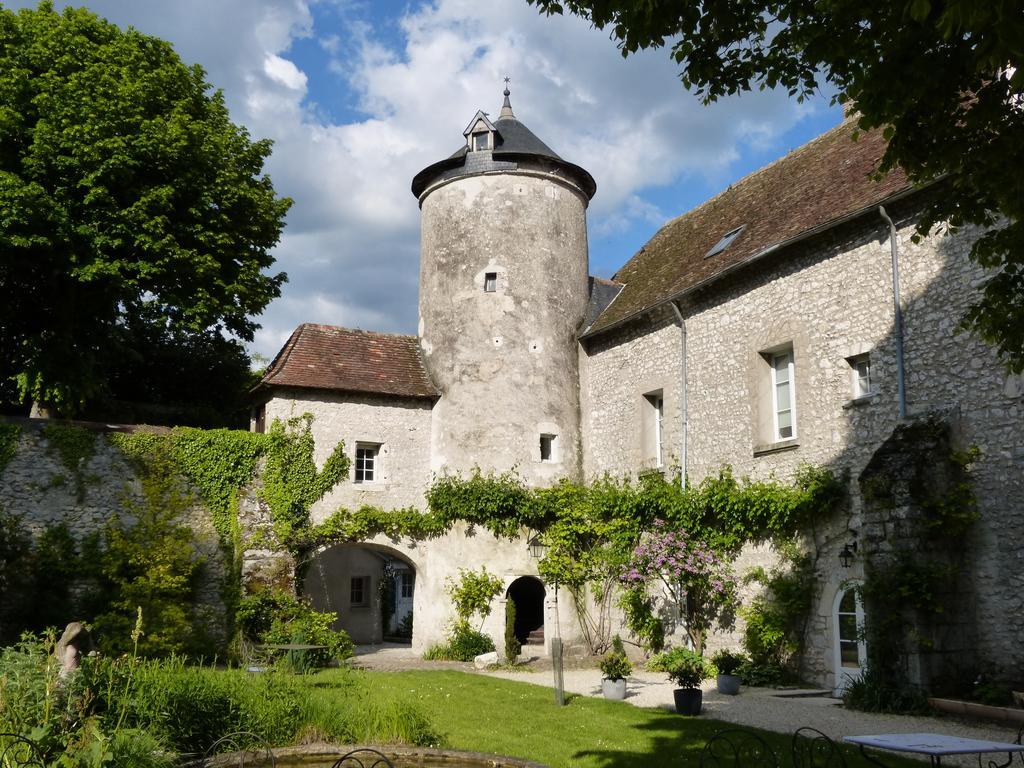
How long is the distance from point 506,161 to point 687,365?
22.3ft

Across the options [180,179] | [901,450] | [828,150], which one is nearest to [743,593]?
[901,450]

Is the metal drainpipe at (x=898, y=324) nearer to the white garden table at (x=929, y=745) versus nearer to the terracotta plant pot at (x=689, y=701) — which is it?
the terracotta plant pot at (x=689, y=701)

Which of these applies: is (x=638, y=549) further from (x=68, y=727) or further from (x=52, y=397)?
(x=52, y=397)

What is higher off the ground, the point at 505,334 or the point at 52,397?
the point at 505,334

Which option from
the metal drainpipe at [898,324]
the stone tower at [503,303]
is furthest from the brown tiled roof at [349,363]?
the metal drainpipe at [898,324]

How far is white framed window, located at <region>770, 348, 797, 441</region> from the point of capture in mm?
14047

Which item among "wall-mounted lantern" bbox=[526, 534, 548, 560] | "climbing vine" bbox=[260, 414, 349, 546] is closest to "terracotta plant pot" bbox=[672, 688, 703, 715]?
"wall-mounted lantern" bbox=[526, 534, 548, 560]

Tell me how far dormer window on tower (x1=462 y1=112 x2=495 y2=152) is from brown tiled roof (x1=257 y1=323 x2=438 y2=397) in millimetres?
4858

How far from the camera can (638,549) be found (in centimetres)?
1509

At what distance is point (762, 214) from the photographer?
1652 cm

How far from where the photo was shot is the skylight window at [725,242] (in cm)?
1677

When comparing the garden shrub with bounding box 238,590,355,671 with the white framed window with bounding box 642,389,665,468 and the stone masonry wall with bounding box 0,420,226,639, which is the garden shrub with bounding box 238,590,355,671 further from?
the white framed window with bounding box 642,389,665,468

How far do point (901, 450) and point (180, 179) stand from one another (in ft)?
46.8

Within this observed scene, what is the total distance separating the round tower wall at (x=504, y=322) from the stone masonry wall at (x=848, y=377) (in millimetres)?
2188
